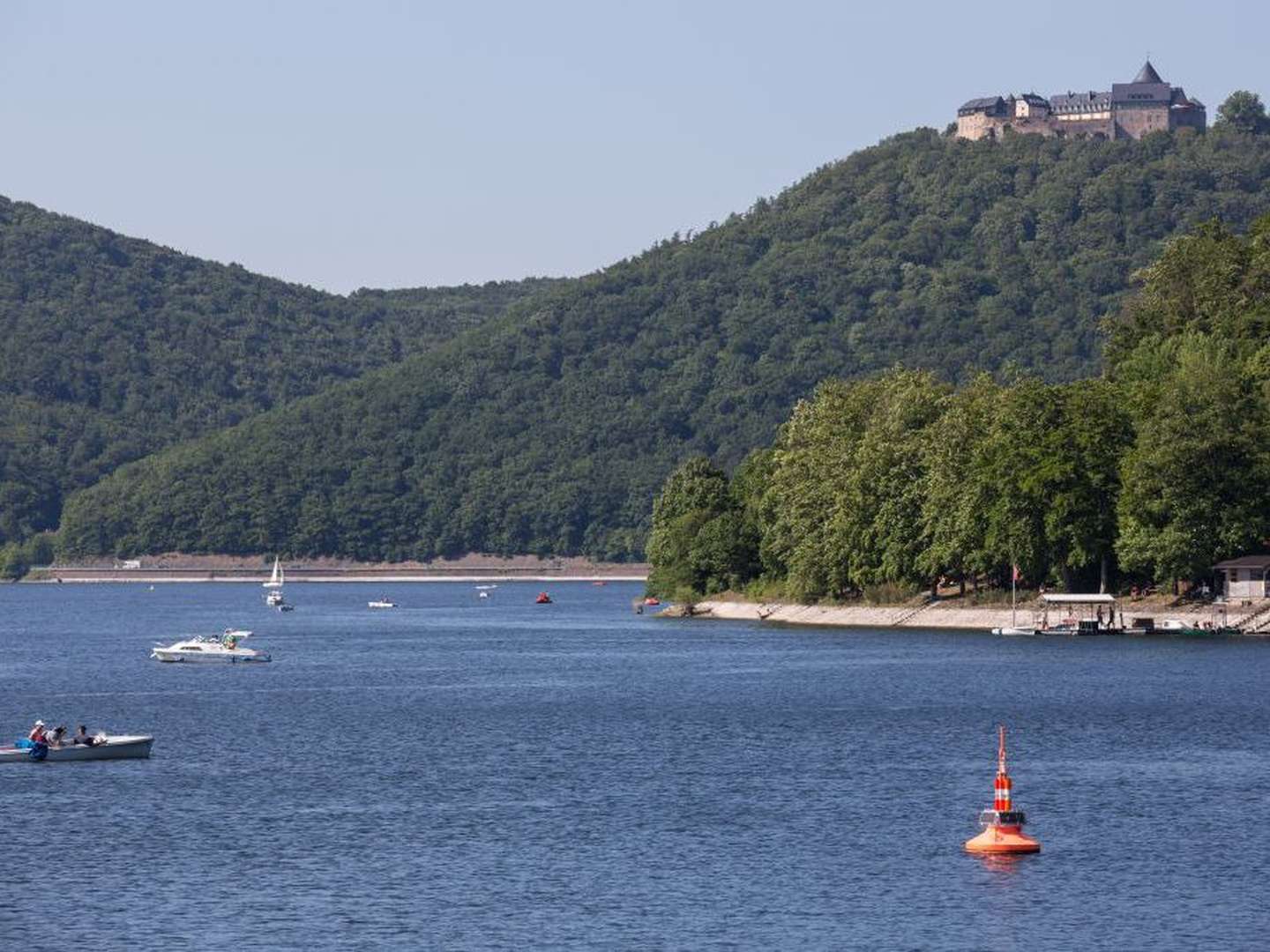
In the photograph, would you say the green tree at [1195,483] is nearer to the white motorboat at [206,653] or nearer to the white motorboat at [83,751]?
the white motorboat at [206,653]

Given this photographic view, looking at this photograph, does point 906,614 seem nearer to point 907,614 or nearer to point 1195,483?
point 907,614

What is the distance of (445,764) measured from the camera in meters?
82.3

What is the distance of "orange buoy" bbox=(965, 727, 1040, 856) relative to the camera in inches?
2372

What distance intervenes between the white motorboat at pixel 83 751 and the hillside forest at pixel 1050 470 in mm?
75278

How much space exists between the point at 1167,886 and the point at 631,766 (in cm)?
2776

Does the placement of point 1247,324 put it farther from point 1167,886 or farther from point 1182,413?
point 1167,886

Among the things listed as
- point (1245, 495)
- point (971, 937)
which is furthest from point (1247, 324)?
point (971, 937)

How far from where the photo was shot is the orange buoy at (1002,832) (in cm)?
6025

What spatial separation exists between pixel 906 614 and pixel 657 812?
3872 inches

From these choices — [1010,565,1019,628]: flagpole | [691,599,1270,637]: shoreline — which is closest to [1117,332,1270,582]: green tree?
[691,599,1270,637]: shoreline

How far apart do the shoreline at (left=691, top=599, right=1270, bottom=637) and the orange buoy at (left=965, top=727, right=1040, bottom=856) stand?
84154 millimetres

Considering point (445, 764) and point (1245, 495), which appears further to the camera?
point (1245, 495)

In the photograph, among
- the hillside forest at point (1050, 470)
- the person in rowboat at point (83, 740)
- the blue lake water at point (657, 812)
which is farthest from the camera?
the hillside forest at point (1050, 470)

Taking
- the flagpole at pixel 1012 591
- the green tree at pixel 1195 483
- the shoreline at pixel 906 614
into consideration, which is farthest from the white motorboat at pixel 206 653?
the green tree at pixel 1195 483
